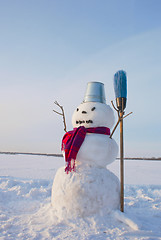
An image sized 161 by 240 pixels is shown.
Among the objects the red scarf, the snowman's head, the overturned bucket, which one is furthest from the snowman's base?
the overturned bucket

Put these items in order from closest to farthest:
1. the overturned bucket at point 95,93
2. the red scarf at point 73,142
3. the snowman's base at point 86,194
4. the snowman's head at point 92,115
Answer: the snowman's base at point 86,194
the red scarf at point 73,142
the snowman's head at point 92,115
the overturned bucket at point 95,93

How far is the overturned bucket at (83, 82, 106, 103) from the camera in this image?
3.97 m

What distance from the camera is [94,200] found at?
11.0 feet

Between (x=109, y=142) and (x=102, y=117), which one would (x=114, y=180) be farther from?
(x=102, y=117)

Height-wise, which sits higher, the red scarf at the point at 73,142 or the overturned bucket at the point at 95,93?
the overturned bucket at the point at 95,93

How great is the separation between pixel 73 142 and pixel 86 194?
0.82 metres

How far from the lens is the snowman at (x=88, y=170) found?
3367 mm

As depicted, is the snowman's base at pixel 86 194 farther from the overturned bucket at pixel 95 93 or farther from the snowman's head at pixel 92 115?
the overturned bucket at pixel 95 93

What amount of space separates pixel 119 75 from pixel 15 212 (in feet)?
10.5

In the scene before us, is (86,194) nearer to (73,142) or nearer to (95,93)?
(73,142)

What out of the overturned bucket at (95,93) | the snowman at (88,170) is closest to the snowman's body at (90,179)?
the snowman at (88,170)

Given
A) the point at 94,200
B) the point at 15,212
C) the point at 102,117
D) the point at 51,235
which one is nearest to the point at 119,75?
the point at 102,117

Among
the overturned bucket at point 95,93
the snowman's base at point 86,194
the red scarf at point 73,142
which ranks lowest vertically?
the snowman's base at point 86,194

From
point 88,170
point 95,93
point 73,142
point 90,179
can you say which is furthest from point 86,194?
point 95,93
